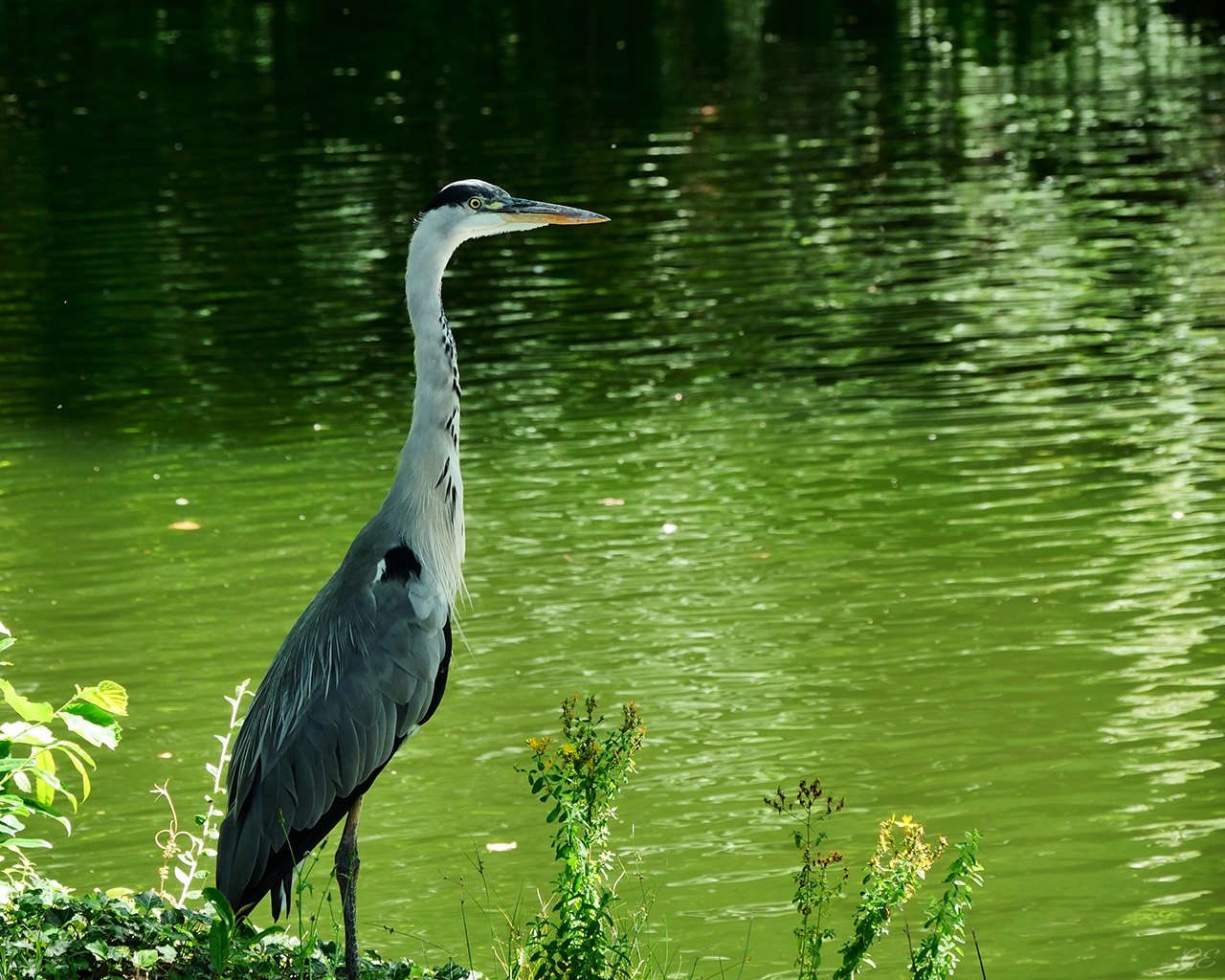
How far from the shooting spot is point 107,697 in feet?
12.8

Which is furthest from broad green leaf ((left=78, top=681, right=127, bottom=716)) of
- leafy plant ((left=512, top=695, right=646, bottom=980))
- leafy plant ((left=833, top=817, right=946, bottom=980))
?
leafy plant ((left=833, top=817, right=946, bottom=980))

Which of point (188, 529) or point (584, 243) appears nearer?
point (188, 529)

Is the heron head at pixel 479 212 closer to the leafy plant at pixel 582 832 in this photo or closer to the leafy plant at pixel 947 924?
the leafy plant at pixel 582 832

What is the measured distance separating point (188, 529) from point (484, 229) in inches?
175

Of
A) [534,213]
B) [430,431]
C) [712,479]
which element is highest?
[534,213]

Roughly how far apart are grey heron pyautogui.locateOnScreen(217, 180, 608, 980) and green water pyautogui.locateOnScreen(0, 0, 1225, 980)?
0.93 m

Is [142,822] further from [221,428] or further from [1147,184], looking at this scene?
[1147,184]

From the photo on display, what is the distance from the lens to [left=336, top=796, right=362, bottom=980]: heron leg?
4199 mm

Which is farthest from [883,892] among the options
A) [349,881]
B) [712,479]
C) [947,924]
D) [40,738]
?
[712,479]

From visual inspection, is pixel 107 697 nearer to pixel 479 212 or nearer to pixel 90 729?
pixel 90 729

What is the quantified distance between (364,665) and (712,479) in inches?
192

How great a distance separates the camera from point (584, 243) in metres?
15.7

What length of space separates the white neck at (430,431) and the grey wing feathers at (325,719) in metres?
0.16

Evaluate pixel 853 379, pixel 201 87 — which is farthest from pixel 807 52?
pixel 853 379
